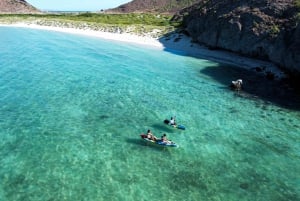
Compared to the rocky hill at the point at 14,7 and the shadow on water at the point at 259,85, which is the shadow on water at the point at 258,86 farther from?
the rocky hill at the point at 14,7

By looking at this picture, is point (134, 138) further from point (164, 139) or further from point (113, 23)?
point (113, 23)

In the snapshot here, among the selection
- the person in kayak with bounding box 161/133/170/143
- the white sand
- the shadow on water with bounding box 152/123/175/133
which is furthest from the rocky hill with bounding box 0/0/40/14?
the person in kayak with bounding box 161/133/170/143

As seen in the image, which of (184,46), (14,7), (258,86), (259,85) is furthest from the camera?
(14,7)

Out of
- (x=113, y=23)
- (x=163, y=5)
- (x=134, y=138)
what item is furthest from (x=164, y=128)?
(x=163, y=5)

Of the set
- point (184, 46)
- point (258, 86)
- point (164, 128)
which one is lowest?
point (164, 128)

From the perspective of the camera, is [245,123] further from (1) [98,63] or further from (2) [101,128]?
(1) [98,63]

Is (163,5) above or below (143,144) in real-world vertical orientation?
above

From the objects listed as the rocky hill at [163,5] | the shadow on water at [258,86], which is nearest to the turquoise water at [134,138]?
the shadow on water at [258,86]

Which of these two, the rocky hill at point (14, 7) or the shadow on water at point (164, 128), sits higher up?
the rocky hill at point (14, 7)
